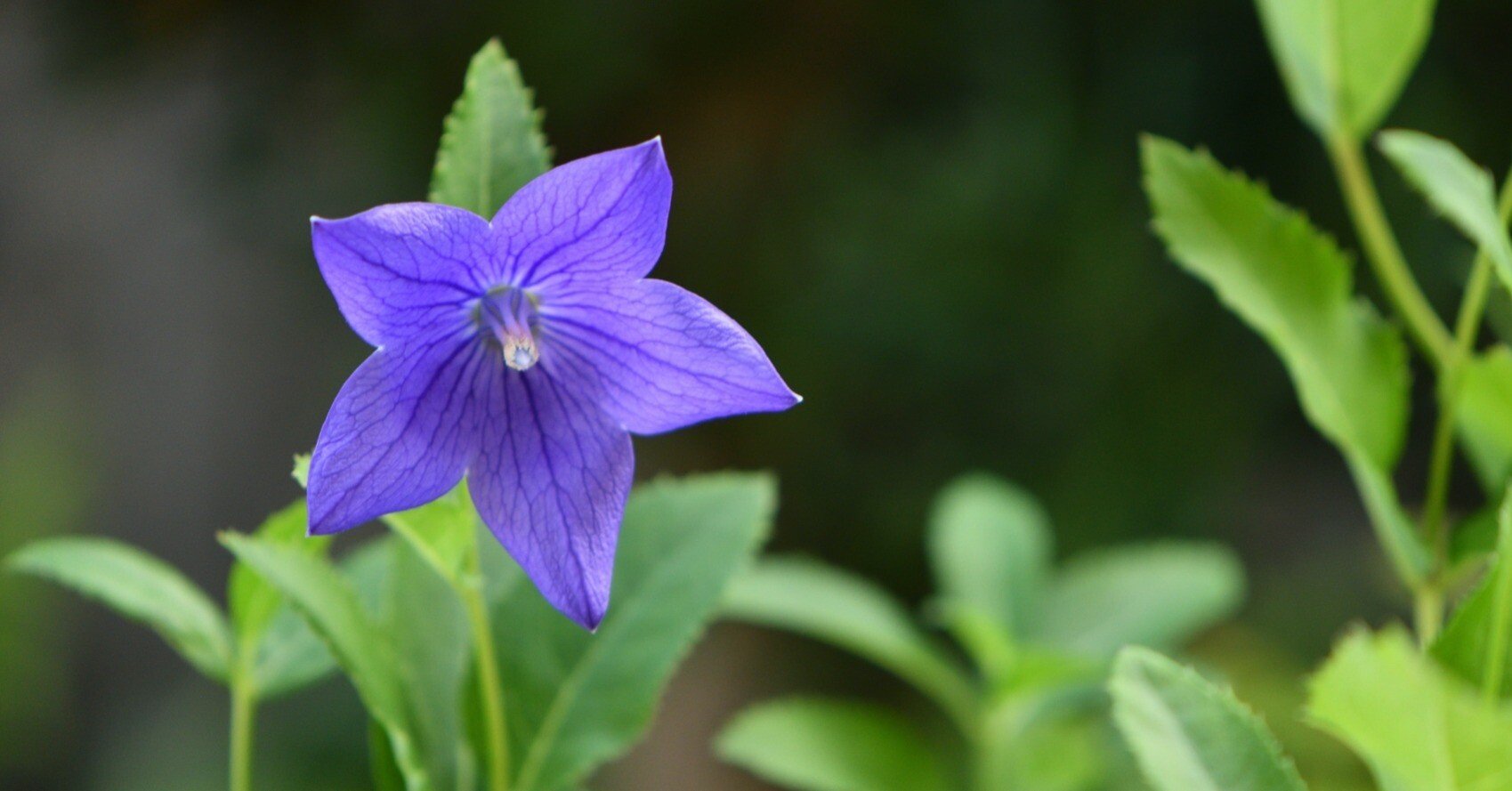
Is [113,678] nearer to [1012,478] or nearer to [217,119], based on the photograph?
[217,119]

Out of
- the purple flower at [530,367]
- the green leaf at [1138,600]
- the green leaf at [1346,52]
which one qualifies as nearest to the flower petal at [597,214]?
the purple flower at [530,367]

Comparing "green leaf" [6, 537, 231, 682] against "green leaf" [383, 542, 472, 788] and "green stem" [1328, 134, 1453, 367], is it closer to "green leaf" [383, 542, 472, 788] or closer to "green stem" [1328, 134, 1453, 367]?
"green leaf" [383, 542, 472, 788]

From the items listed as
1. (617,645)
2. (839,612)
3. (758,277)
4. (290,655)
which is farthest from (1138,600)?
(758,277)

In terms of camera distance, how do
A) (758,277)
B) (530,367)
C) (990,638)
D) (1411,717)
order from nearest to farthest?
1. (1411,717)
2. (530,367)
3. (990,638)
4. (758,277)

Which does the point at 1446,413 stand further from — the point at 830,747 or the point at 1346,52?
the point at 830,747

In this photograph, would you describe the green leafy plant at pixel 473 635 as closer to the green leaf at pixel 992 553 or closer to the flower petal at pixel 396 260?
the flower petal at pixel 396 260

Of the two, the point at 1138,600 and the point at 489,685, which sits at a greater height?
the point at 1138,600

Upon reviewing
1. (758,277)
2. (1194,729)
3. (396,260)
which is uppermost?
(758,277)

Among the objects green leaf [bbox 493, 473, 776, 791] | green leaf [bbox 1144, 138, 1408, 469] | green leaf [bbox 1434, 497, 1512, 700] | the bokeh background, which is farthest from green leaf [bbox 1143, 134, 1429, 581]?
the bokeh background
